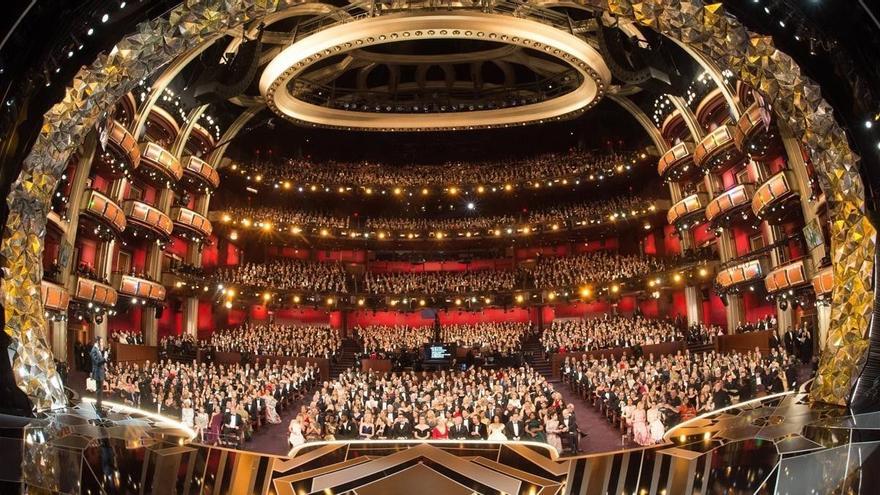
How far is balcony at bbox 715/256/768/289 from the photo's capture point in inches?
984

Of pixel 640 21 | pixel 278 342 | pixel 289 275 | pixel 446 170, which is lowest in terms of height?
pixel 278 342

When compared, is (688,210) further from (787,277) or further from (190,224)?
(190,224)

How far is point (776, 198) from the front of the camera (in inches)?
874

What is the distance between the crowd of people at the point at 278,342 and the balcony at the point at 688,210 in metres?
19.3

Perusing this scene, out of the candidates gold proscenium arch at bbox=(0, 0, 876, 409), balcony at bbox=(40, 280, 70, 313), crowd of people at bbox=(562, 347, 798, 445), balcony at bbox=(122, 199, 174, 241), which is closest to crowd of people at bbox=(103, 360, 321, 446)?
balcony at bbox=(40, 280, 70, 313)

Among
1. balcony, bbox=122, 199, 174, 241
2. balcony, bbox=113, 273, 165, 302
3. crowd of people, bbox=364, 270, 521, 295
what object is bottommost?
balcony, bbox=113, 273, 165, 302

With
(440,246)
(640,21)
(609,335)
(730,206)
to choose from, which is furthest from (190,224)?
(640,21)

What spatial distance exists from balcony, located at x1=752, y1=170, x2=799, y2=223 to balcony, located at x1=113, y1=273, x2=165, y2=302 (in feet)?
88.1

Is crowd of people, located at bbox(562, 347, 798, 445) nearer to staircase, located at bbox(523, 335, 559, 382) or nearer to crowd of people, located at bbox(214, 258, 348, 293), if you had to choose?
staircase, located at bbox(523, 335, 559, 382)

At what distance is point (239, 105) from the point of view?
3459cm

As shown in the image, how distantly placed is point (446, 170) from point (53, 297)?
26946 millimetres

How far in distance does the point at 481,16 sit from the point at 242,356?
18547 millimetres

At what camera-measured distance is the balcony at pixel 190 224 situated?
30.7 m

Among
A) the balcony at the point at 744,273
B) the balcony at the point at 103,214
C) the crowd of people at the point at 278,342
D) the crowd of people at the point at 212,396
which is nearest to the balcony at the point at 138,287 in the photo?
the balcony at the point at 103,214
